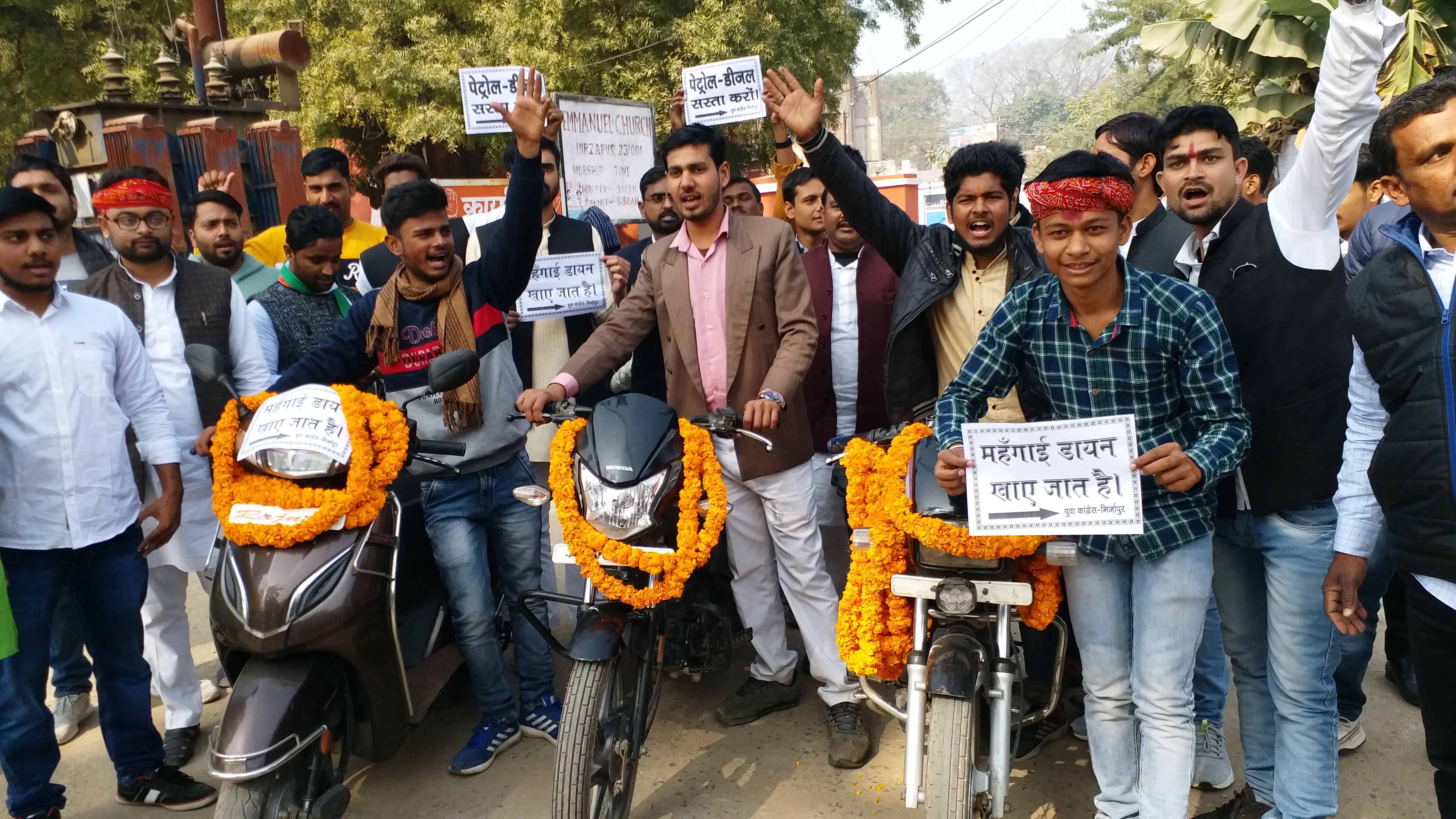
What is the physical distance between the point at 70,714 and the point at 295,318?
194 centimetres

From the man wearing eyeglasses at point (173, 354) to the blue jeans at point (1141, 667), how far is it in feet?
10.8

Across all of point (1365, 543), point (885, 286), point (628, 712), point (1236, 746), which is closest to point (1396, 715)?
point (1236, 746)

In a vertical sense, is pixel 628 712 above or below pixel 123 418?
below

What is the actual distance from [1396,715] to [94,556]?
16.0 feet

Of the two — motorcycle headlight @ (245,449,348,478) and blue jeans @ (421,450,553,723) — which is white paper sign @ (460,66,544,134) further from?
motorcycle headlight @ (245,449,348,478)

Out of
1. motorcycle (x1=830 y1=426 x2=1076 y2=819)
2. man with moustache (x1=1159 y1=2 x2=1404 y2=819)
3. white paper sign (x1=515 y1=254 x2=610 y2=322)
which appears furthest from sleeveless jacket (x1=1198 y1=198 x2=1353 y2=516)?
white paper sign (x1=515 y1=254 x2=610 y2=322)

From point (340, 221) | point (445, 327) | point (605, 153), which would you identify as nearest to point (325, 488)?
point (445, 327)

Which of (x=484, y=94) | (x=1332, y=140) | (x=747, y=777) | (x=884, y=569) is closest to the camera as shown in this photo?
(x=1332, y=140)

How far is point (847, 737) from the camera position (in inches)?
145

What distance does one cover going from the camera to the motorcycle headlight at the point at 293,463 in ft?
9.86

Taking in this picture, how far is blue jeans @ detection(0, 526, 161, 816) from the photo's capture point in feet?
10.5

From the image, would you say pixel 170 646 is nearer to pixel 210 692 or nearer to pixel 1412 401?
pixel 210 692

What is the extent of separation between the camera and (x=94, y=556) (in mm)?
3387

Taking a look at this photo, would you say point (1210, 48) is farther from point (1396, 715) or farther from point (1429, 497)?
point (1429, 497)
